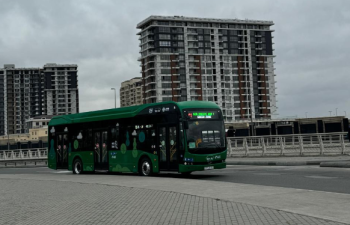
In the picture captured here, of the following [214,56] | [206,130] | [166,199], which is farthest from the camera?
[214,56]

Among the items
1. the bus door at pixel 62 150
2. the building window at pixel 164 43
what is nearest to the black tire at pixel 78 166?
the bus door at pixel 62 150

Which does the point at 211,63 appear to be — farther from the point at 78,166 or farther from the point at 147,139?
the point at 147,139

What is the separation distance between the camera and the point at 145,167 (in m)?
20.2

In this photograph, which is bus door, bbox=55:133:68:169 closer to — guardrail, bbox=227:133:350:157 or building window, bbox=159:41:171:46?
guardrail, bbox=227:133:350:157

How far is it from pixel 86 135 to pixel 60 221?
15.1m

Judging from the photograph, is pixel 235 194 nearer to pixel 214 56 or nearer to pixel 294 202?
pixel 294 202

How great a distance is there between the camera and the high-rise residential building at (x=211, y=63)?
483 ft

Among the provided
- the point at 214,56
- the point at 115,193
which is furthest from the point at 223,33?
the point at 115,193

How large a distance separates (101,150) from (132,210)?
43.3 feet

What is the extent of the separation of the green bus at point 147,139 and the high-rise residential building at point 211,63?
12150cm

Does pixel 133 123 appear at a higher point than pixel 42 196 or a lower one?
higher

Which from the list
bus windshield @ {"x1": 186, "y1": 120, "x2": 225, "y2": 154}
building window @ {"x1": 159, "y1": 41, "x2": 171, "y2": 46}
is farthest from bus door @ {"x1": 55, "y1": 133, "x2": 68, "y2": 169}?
building window @ {"x1": 159, "y1": 41, "x2": 171, "y2": 46}

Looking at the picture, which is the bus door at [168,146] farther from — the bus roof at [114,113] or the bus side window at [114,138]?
the bus side window at [114,138]

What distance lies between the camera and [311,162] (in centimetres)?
→ 2328
